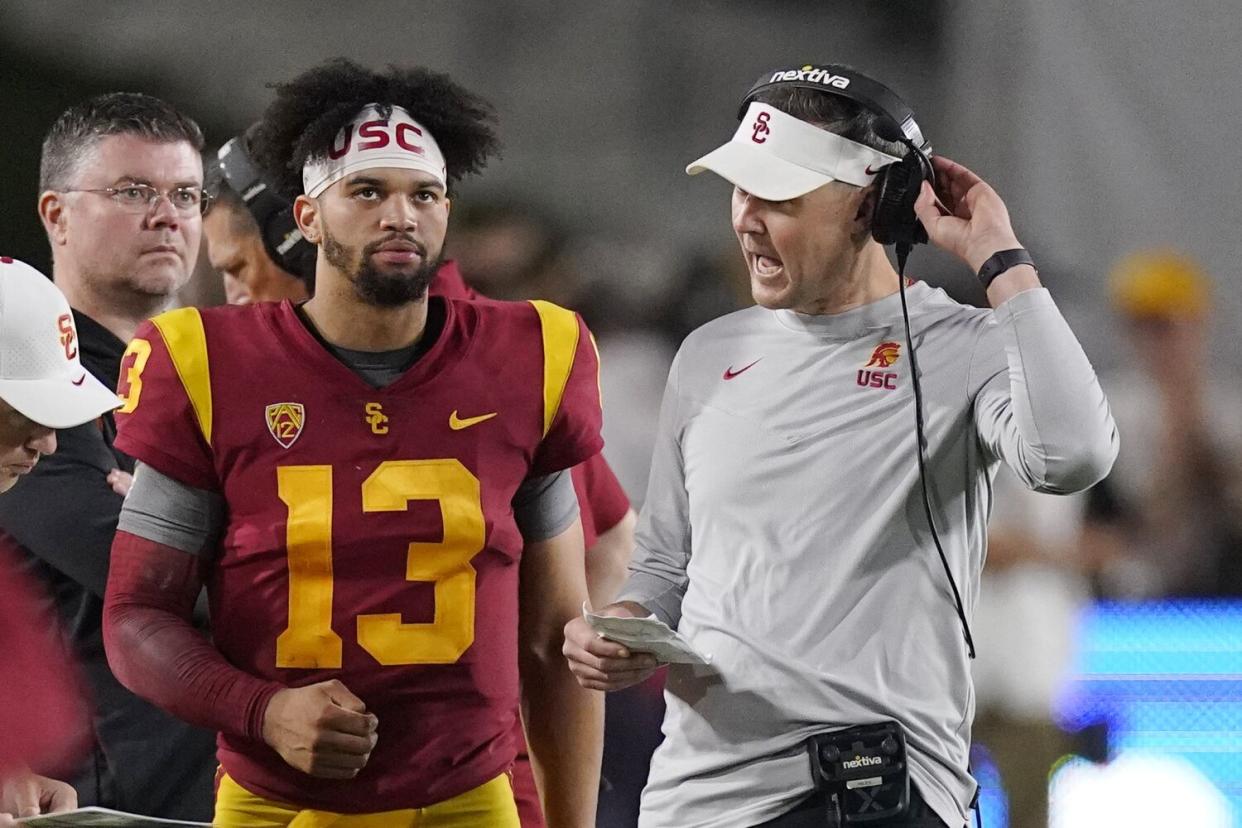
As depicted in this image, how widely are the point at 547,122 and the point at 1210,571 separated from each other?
2363 mm

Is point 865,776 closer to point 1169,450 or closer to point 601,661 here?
point 601,661

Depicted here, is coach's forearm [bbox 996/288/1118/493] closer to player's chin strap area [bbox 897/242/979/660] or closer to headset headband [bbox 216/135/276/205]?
player's chin strap area [bbox 897/242/979/660]

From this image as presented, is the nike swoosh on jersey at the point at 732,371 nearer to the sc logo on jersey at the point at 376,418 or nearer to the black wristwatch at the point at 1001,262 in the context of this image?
the black wristwatch at the point at 1001,262

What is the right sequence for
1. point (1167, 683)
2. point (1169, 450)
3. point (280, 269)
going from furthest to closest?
1. point (1169, 450)
2. point (1167, 683)
3. point (280, 269)

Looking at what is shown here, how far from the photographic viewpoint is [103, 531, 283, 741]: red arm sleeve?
209 centimetres

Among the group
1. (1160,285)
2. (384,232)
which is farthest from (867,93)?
(1160,285)

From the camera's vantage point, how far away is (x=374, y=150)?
231 centimetres

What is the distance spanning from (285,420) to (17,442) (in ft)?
1.02

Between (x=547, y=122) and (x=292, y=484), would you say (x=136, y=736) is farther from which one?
(x=547, y=122)

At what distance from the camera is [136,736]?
2.66 meters

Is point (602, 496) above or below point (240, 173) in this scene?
below

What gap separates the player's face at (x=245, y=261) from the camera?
10.1 feet

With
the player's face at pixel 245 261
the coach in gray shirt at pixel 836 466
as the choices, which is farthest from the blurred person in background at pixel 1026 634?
the coach in gray shirt at pixel 836 466

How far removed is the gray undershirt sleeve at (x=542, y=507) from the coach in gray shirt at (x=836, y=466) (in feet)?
0.53
